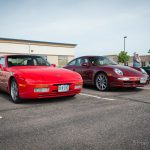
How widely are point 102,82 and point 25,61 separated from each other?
2.44 m

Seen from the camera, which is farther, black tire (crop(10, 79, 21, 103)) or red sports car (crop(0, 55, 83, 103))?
black tire (crop(10, 79, 21, 103))

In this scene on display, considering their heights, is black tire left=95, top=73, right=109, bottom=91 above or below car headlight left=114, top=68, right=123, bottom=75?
below

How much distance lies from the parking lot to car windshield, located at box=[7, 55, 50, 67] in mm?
1515

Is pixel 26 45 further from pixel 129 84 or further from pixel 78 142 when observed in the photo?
pixel 78 142

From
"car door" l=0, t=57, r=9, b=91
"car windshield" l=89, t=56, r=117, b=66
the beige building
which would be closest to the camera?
"car door" l=0, t=57, r=9, b=91

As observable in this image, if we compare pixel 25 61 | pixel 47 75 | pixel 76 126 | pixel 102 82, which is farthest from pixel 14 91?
pixel 102 82

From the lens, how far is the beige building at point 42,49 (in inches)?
1281

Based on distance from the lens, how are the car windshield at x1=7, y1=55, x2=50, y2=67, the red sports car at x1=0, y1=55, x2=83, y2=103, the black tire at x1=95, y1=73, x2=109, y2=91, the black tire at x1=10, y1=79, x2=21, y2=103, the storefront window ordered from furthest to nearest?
the storefront window
the black tire at x1=95, y1=73, x2=109, y2=91
the car windshield at x1=7, y1=55, x2=50, y2=67
the black tire at x1=10, y1=79, x2=21, y2=103
the red sports car at x1=0, y1=55, x2=83, y2=103

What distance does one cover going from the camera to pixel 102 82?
689 cm

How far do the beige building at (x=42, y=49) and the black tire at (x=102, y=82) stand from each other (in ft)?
89.4

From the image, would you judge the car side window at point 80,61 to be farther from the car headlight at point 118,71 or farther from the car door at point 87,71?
the car headlight at point 118,71

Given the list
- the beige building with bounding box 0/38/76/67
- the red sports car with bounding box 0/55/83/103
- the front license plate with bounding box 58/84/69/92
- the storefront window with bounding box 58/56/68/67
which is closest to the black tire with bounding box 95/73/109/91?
the red sports car with bounding box 0/55/83/103

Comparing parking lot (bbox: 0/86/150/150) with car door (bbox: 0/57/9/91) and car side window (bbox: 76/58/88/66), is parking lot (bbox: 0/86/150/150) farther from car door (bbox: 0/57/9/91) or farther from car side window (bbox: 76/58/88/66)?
car side window (bbox: 76/58/88/66)

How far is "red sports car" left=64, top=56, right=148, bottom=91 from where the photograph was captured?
255 inches
